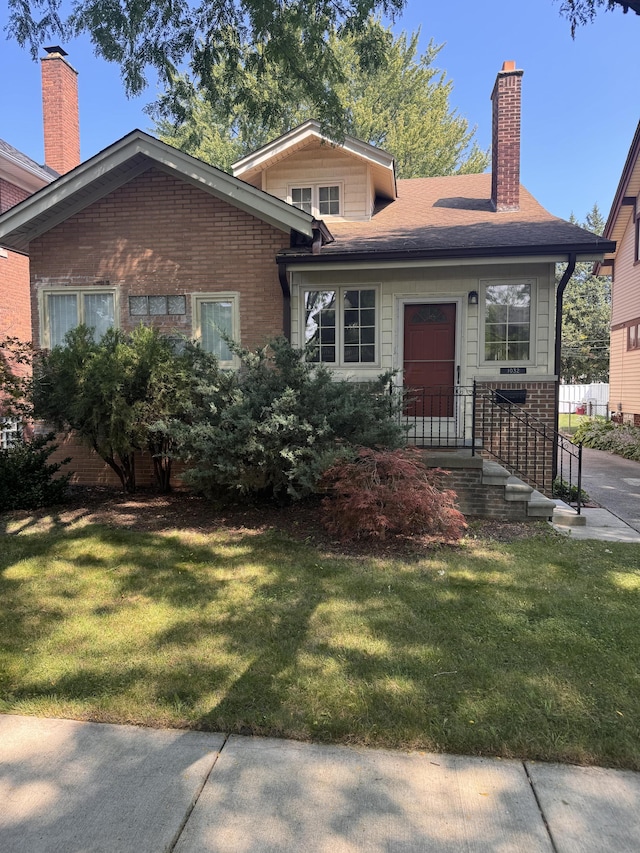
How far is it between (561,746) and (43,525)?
6226 millimetres

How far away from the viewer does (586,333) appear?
39.3 metres

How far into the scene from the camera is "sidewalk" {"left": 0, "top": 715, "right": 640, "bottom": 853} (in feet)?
6.89

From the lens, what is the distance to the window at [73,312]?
9125 mm

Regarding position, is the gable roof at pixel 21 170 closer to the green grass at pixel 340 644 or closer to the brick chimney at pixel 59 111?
the brick chimney at pixel 59 111

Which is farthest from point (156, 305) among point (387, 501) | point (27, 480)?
point (387, 501)

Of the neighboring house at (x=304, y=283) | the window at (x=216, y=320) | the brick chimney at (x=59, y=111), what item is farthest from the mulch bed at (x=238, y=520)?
the brick chimney at (x=59, y=111)

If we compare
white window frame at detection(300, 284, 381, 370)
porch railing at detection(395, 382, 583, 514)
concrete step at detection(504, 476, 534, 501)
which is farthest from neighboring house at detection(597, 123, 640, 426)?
concrete step at detection(504, 476, 534, 501)

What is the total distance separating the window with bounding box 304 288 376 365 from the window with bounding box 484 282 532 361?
187 cm

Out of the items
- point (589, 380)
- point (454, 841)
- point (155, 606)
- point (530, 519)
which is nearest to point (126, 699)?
A: point (155, 606)

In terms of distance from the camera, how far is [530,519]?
6840mm

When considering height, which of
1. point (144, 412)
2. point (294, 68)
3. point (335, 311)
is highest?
point (294, 68)

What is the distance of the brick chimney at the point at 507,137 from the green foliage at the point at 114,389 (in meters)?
7.13

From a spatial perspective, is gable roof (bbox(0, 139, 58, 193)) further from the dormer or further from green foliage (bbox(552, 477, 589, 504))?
green foliage (bbox(552, 477, 589, 504))

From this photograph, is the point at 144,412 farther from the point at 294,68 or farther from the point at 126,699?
the point at 294,68
